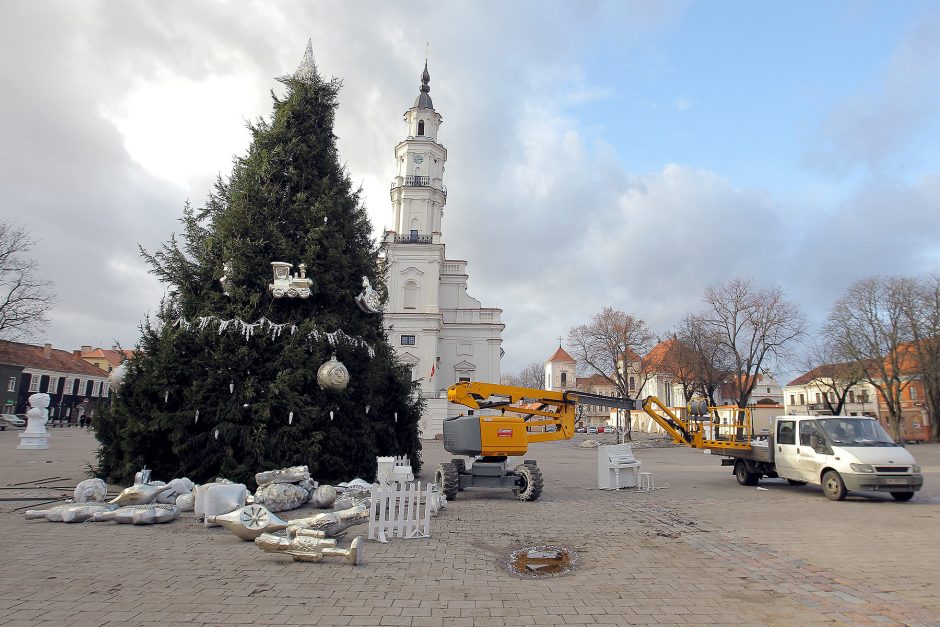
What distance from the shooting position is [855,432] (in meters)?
13.3

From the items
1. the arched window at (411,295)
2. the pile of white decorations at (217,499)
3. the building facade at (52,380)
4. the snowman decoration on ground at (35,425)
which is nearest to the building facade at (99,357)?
the building facade at (52,380)

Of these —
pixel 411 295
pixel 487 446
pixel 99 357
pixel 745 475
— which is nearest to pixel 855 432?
pixel 745 475

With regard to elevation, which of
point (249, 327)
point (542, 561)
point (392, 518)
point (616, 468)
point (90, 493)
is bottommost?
point (542, 561)

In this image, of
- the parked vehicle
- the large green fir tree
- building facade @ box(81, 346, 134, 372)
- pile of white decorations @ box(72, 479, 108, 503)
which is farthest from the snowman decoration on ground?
building facade @ box(81, 346, 134, 372)

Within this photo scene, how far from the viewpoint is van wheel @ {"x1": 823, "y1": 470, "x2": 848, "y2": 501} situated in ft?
41.6

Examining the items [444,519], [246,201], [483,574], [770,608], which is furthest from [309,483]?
[770,608]

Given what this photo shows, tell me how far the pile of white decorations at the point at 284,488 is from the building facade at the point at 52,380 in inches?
2147

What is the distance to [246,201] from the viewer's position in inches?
524

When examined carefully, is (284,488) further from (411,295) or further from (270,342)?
(411,295)

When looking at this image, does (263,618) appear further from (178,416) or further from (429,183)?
(429,183)

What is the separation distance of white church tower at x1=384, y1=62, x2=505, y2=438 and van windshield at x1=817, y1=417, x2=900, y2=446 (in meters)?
38.7

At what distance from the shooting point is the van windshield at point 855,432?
13.1 m

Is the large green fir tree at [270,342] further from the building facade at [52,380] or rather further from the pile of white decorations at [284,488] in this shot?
the building facade at [52,380]

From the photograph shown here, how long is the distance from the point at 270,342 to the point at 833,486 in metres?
13.3
